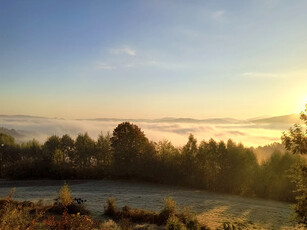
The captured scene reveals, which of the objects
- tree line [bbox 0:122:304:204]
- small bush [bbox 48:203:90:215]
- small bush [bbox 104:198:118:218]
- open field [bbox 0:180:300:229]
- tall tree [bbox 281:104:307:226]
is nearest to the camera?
tall tree [bbox 281:104:307:226]

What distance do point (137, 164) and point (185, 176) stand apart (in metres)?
10.2

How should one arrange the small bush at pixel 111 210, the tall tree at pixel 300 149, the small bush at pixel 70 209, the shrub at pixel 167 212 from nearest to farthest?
the tall tree at pixel 300 149, the shrub at pixel 167 212, the small bush at pixel 70 209, the small bush at pixel 111 210

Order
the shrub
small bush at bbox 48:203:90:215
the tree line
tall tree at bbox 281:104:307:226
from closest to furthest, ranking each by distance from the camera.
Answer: tall tree at bbox 281:104:307:226
the shrub
small bush at bbox 48:203:90:215
the tree line

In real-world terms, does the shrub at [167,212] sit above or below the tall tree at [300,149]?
below

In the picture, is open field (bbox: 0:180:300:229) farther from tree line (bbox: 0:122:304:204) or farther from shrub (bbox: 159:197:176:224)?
shrub (bbox: 159:197:176:224)

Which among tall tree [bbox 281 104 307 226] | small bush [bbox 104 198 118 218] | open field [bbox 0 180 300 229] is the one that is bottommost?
open field [bbox 0 180 300 229]

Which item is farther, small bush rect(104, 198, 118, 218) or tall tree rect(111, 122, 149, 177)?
tall tree rect(111, 122, 149, 177)

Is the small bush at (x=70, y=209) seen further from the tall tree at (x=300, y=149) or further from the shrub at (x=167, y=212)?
the tall tree at (x=300, y=149)

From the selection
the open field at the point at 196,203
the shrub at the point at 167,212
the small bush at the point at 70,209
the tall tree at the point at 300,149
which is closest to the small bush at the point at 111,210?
the open field at the point at 196,203

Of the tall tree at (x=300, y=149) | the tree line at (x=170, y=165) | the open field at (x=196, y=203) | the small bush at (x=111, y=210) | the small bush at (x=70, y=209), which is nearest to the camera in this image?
the tall tree at (x=300, y=149)

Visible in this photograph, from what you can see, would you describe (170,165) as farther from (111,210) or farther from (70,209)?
(70,209)

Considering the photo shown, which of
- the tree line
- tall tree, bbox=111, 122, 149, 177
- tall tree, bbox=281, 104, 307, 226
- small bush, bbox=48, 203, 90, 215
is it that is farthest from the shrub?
tall tree, bbox=111, 122, 149, 177

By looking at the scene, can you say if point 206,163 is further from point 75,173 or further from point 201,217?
point 75,173

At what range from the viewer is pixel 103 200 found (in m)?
38.1
